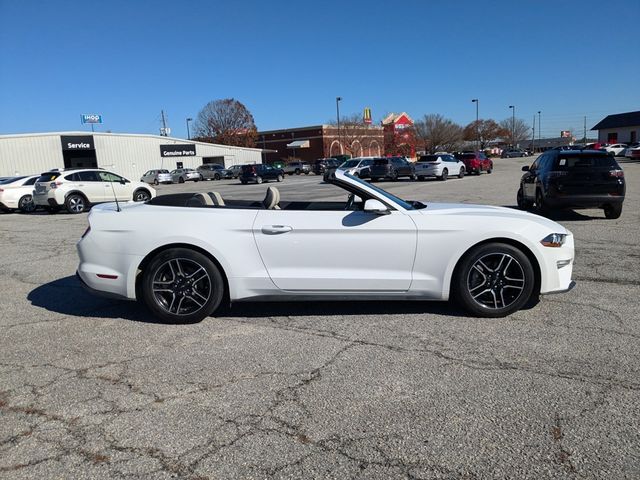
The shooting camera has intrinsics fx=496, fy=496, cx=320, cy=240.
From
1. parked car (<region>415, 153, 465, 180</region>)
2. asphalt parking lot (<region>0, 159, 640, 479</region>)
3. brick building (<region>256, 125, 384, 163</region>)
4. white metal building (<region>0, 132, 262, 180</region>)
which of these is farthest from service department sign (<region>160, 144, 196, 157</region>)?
asphalt parking lot (<region>0, 159, 640, 479</region>)

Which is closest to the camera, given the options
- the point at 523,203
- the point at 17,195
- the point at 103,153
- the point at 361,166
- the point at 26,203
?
the point at 523,203

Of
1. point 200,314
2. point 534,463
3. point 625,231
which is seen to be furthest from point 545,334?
point 625,231

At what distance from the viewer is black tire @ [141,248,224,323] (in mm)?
4652

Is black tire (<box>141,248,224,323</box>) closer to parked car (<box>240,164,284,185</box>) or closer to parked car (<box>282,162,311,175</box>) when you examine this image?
parked car (<box>240,164,284,185</box>)

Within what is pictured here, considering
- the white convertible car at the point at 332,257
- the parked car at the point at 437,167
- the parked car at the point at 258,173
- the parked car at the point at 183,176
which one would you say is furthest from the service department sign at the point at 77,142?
the white convertible car at the point at 332,257

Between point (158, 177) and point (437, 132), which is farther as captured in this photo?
point (437, 132)

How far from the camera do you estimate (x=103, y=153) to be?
52406 mm

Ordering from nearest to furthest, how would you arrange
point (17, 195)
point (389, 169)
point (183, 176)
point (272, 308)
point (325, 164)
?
point (272, 308) → point (17, 195) → point (389, 169) → point (183, 176) → point (325, 164)

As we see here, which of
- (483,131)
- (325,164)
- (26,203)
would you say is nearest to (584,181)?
(26,203)

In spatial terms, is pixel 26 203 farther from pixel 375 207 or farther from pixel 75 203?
pixel 375 207

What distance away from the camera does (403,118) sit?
86.8 meters

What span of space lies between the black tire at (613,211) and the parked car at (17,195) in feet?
61.1

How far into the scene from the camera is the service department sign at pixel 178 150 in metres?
58.6

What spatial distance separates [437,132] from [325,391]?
8714 cm
